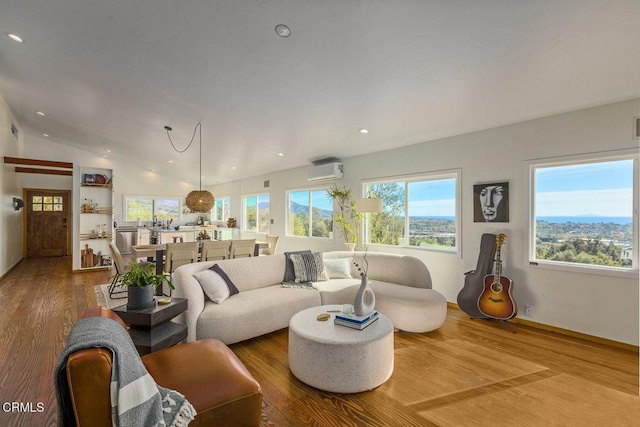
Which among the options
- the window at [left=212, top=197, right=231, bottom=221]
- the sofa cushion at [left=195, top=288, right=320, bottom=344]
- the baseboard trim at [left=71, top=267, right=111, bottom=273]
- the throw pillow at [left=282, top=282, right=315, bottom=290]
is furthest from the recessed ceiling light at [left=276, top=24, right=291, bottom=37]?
the window at [left=212, top=197, right=231, bottom=221]

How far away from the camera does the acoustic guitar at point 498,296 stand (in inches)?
140

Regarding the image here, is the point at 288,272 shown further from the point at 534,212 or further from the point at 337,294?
the point at 534,212

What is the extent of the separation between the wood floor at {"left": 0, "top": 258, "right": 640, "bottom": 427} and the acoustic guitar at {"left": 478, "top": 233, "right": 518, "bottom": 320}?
20cm

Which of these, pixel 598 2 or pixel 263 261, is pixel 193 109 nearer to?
pixel 263 261

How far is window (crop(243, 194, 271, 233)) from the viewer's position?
8453mm

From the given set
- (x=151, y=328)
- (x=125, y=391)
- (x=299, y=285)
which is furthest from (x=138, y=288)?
(x=299, y=285)

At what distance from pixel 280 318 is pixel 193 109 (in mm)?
3231

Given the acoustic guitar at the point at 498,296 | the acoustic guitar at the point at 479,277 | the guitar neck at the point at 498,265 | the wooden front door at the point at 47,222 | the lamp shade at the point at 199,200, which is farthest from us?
the wooden front door at the point at 47,222

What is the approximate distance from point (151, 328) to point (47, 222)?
953cm

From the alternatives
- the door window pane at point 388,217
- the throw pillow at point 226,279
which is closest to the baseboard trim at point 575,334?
the door window pane at point 388,217

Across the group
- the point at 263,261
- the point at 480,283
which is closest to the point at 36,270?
the point at 263,261

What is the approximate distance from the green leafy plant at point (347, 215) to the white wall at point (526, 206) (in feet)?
2.55

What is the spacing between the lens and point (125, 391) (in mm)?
1208

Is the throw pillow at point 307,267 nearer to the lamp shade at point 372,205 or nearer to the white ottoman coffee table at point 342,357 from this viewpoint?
the lamp shade at point 372,205
